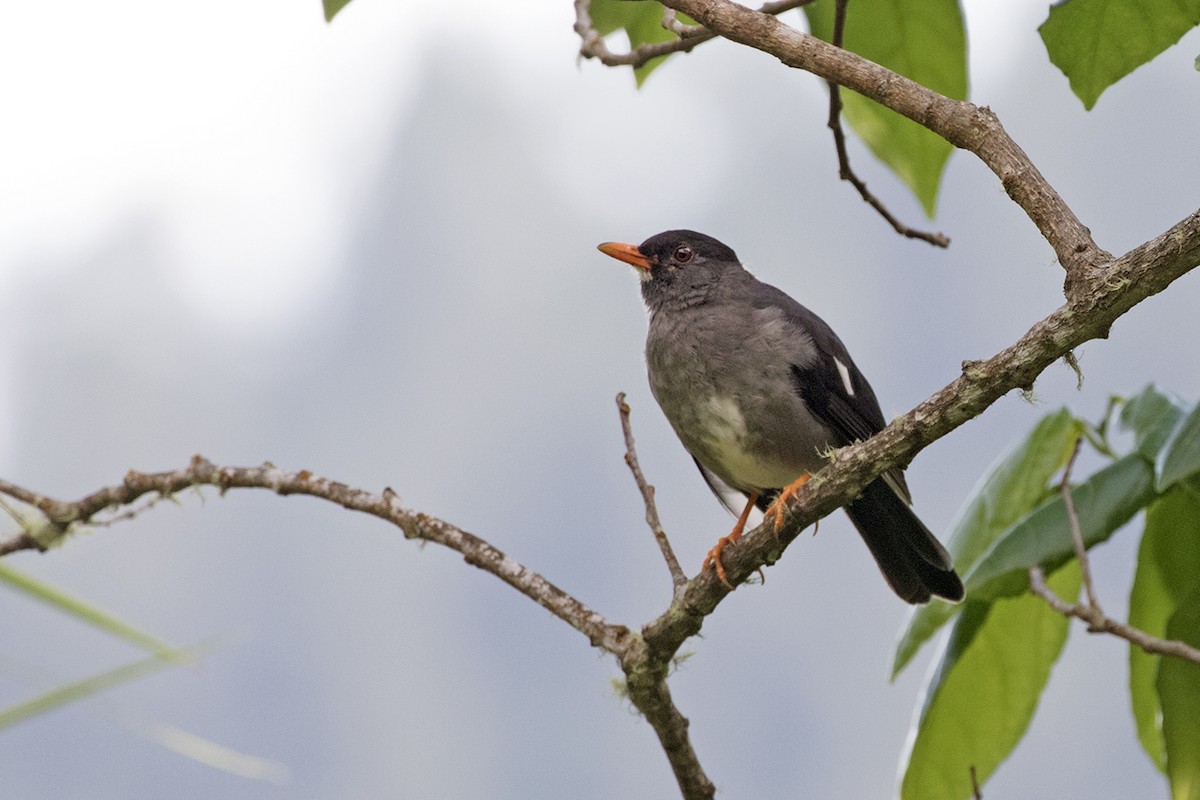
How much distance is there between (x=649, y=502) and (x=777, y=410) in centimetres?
105

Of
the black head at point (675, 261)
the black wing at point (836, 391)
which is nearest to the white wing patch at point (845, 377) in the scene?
the black wing at point (836, 391)

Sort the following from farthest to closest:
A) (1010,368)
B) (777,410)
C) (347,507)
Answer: (777,410), (347,507), (1010,368)

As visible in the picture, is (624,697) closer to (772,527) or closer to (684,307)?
(772,527)

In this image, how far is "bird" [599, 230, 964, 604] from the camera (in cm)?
362

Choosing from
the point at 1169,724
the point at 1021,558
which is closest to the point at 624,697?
the point at 1021,558

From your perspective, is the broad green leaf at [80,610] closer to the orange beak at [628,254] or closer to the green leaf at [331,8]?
the green leaf at [331,8]

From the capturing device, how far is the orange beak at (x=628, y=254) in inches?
177

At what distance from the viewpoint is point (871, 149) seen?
2602 mm

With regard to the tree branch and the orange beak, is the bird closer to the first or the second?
the orange beak

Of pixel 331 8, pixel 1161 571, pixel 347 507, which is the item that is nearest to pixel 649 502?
pixel 347 507

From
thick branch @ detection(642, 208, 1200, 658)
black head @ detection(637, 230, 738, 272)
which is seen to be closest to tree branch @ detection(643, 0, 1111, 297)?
thick branch @ detection(642, 208, 1200, 658)

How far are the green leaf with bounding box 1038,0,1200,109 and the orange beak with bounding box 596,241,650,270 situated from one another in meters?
2.44

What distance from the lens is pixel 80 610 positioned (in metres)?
0.87

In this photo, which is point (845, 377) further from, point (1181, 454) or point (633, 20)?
point (1181, 454)
